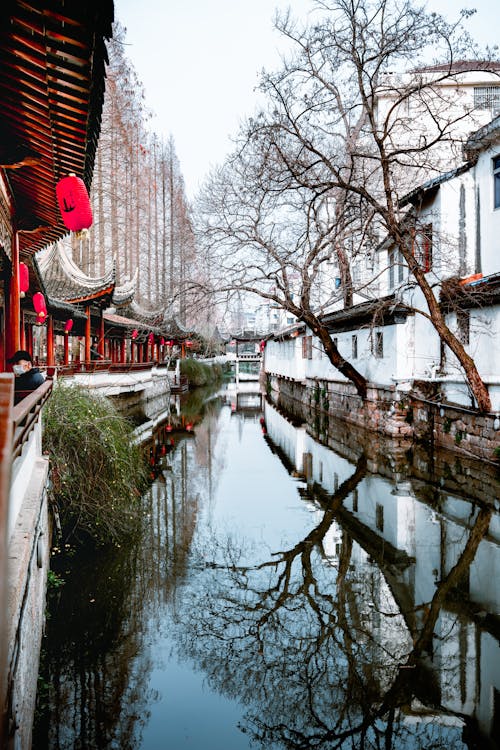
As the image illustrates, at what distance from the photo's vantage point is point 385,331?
15.8 meters

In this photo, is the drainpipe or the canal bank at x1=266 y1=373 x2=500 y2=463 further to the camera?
the canal bank at x1=266 y1=373 x2=500 y2=463

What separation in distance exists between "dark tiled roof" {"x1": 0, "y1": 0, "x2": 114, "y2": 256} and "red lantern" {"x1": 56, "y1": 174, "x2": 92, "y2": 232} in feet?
0.31

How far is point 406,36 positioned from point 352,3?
1.31 m

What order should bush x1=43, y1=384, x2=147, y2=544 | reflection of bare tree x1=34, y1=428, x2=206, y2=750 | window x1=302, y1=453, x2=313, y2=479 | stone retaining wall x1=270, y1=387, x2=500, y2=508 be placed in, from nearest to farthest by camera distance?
reflection of bare tree x1=34, y1=428, x2=206, y2=750, bush x1=43, y1=384, x2=147, y2=544, stone retaining wall x1=270, y1=387, x2=500, y2=508, window x1=302, y1=453, x2=313, y2=479

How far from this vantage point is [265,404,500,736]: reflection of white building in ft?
14.3

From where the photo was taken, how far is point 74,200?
578cm

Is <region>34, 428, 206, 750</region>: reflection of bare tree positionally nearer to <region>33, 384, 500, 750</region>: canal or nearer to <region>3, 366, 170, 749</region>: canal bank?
<region>33, 384, 500, 750</region>: canal

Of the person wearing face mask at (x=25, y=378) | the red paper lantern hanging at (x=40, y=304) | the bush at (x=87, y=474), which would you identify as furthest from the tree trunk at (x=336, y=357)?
the person wearing face mask at (x=25, y=378)

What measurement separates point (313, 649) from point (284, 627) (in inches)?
18.0

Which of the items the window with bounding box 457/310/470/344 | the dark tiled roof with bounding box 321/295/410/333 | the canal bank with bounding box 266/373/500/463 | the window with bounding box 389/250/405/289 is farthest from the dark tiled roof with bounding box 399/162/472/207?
the canal bank with bounding box 266/373/500/463

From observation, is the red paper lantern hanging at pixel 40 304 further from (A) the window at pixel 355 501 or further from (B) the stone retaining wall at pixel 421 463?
(B) the stone retaining wall at pixel 421 463

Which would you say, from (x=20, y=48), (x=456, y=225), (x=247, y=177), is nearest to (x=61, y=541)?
(x=20, y=48)

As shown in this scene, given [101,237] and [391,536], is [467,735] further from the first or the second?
[101,237]

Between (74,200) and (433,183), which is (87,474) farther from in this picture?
(433,183)
